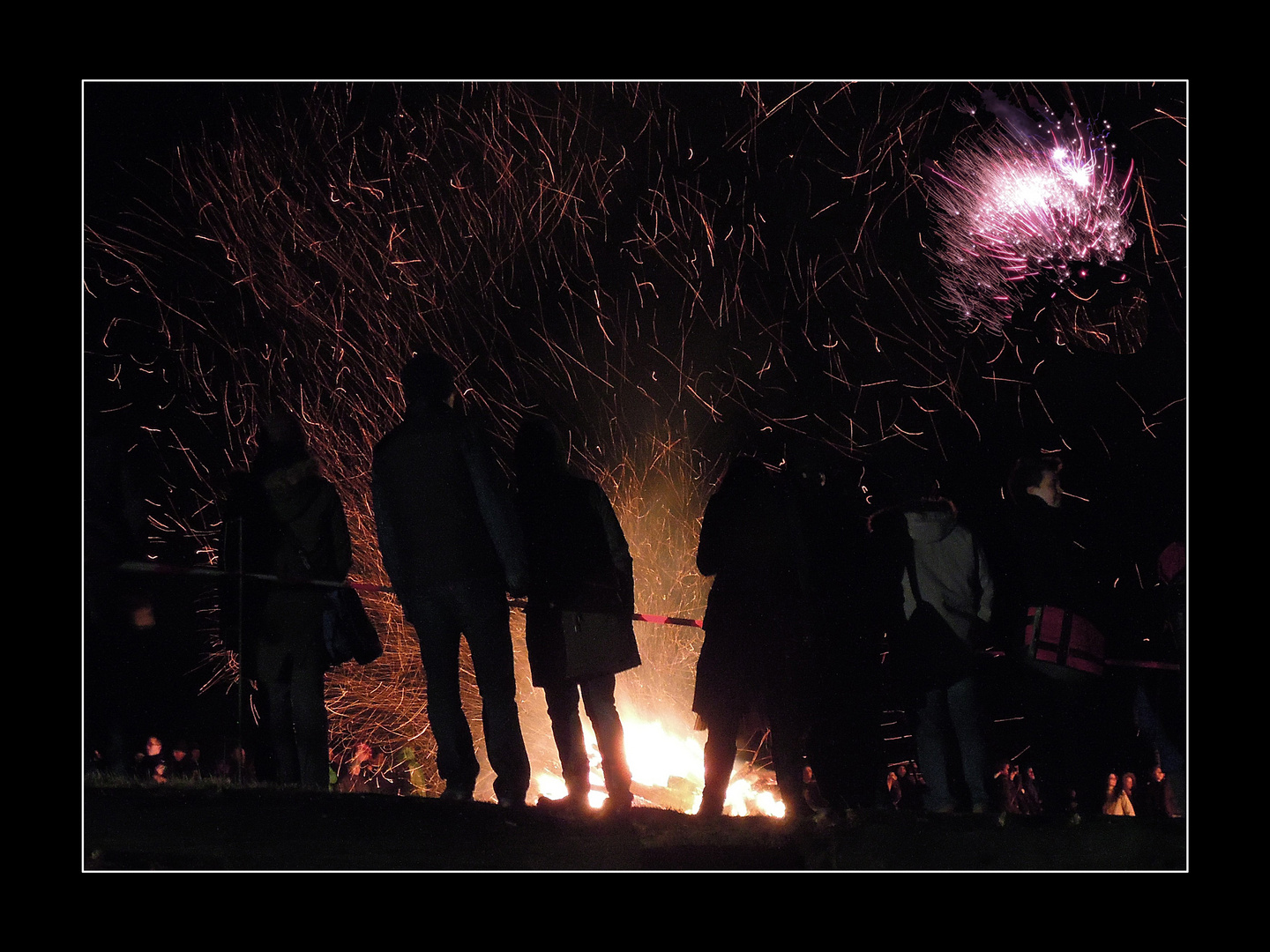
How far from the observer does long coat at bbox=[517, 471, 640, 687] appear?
5598mm

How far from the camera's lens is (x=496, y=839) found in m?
5.20

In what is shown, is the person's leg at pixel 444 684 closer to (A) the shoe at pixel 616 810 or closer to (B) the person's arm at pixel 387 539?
(B) the person's arm at pixel 387 539

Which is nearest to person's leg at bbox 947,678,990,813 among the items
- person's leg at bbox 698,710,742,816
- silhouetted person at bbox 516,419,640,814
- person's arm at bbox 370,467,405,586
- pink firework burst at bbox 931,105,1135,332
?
person's leg at bbox 698,710,742,816

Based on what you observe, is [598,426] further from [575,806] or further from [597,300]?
[575,806]

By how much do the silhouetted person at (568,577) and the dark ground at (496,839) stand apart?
0.33 meters

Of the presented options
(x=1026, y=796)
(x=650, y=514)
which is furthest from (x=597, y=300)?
(x=1026, y=796)

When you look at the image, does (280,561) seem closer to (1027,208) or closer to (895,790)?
(895,790)

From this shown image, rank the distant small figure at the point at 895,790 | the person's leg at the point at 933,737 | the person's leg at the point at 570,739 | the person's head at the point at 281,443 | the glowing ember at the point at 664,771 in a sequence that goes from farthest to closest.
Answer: the glowing ember at the point at 664,771, the distant small figure at the point at 895,790, the person's leg at the point at 933,737, the person's head at the point at 281,443, the person's leg at the point at 570,739

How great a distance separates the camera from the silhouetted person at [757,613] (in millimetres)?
5621

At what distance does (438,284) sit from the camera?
37.3 ft

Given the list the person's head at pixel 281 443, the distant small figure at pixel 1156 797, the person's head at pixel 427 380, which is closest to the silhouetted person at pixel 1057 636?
the distant small figure at pixel 1156 797

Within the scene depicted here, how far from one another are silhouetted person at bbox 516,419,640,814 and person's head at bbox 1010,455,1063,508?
6.51 feet

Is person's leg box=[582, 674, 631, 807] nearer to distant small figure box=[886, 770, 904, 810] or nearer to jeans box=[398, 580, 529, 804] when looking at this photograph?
jeans box=[398, 580, 529, 804]

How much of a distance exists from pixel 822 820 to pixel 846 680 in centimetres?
67
